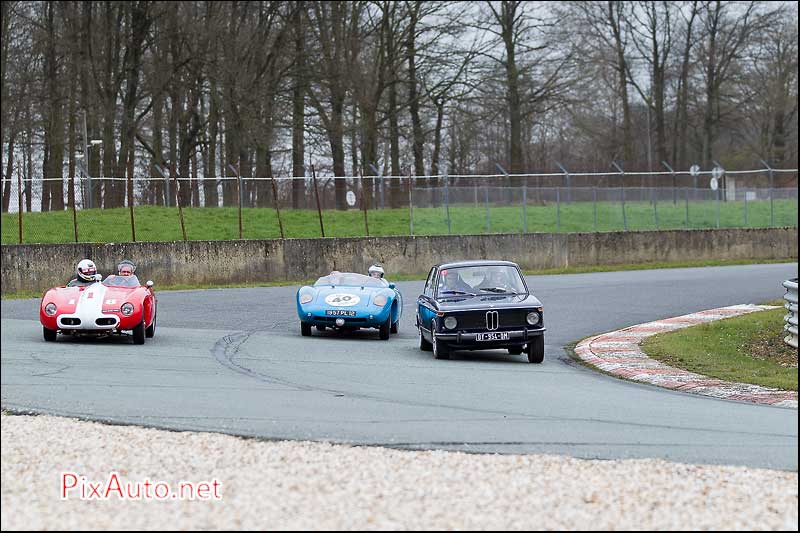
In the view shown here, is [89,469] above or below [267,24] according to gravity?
below

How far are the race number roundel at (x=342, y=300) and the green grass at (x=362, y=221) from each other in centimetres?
1580

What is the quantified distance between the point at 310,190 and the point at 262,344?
902 inches

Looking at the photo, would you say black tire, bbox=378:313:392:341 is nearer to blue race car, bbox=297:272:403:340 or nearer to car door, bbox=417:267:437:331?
blue race car, bbox=297:272:403:340

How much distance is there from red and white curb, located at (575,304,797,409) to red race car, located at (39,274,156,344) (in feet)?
19.9

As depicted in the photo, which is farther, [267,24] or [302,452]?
[267,24]

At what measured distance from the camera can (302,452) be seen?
7.88 m

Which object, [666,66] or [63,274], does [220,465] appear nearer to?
[63,274]

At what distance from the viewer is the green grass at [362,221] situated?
33000 mm

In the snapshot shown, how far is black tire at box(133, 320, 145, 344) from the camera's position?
1516cm

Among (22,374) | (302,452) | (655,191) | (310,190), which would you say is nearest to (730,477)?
(302,452)

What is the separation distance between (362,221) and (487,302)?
2462 centimetres

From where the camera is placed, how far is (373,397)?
11.0 meters

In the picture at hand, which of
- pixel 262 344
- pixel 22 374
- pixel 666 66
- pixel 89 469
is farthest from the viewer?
pixel 666 66

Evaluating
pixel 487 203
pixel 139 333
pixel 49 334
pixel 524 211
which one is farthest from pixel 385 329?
pixel 524 211
